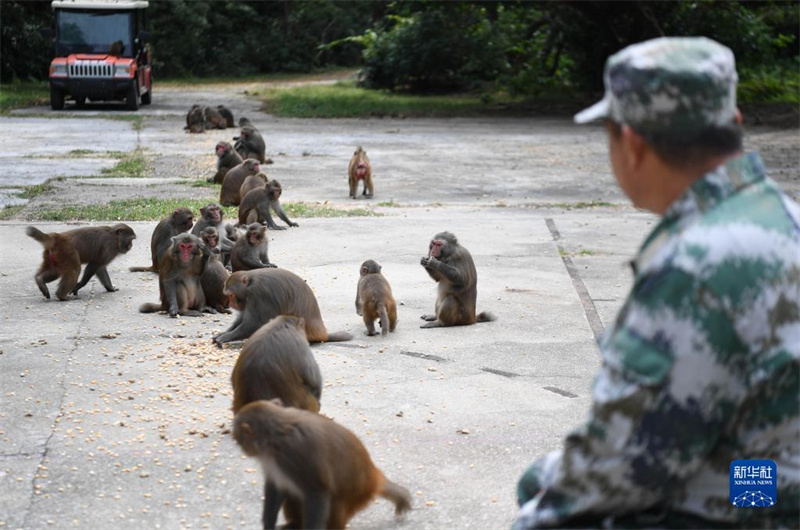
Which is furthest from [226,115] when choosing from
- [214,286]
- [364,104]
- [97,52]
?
[214,286]

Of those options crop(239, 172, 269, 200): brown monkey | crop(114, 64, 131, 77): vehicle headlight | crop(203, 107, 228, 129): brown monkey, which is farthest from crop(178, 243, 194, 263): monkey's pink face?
crop(114, 64, 131, 77): vehicle headlight

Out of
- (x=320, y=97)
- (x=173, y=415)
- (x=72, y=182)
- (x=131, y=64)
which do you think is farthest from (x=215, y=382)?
(x=320, y=97)

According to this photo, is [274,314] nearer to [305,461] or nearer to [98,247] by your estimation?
[98,247]

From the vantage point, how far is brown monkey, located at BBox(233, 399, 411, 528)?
153 inches

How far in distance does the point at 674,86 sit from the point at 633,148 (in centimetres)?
17

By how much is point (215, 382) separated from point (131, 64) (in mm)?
27382

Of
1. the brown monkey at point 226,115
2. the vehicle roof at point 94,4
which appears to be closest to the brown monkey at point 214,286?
the brown monkey at point 226,115

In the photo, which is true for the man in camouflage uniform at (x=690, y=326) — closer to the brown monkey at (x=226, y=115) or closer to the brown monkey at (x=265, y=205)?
the brown monkey at (x=265, y=205)

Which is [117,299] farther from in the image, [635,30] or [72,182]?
[635,30]

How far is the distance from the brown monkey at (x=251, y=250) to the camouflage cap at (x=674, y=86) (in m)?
8.03

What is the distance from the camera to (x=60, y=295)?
950cm

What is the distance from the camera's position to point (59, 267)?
9.52 meters

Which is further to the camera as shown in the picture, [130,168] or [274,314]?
[130,168]

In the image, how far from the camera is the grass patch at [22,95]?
34250mm
